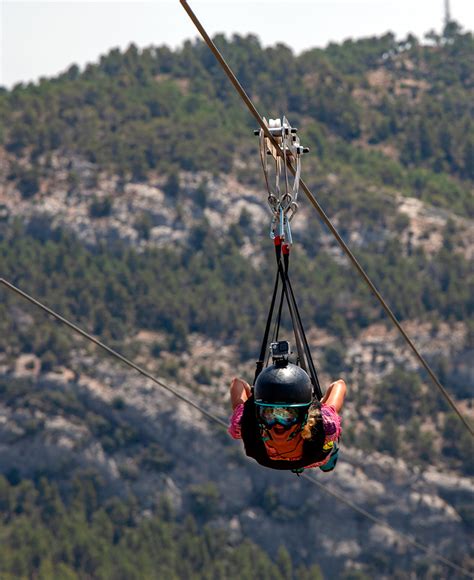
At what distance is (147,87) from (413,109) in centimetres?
2316

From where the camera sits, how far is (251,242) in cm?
12112

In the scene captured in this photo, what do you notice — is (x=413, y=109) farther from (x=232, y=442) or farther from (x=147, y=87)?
(x=232, y=442)

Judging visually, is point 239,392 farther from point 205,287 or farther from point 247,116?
point 247,116

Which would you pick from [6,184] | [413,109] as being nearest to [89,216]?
[6,184]

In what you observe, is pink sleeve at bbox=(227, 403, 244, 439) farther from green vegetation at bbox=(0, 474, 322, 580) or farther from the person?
green vegetation at bbox=(0, 474, 322, 580)

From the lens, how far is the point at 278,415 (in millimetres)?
16672

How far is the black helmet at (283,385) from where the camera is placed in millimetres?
16516

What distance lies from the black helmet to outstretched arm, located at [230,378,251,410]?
1.15 meters

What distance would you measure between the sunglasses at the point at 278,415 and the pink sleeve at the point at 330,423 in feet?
1.88

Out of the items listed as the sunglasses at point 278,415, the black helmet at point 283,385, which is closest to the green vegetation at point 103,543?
the sunglasses at point 278,415

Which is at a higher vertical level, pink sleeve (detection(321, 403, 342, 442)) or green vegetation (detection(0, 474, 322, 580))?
pink sleeve (detection(321, 403, 342, 442))

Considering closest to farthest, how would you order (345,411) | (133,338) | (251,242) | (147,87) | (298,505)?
1. (298,505)
2. (345,411)
3. (133,338)
4. (251,242)
5. (147,87)

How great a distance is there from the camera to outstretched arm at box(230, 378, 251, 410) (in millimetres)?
17766

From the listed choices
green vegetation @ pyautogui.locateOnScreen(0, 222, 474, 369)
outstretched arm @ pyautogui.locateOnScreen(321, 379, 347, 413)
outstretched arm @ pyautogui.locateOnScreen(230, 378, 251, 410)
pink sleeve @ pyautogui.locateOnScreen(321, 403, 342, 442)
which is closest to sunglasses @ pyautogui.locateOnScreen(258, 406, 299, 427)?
pink sleeve @ pyautogui.locateOnScreen(321, 403, 342, 442)
